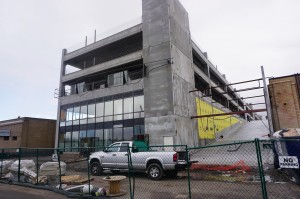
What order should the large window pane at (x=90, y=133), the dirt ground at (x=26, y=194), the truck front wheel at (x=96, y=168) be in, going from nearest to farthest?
the dirt ground at (x=26, y=194)
the truck front wheel at (x=96, y=168)
the large window pane at (x=90, y=133)

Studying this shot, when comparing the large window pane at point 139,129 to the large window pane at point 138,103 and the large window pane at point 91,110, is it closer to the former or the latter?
the large window pane at point 138,103

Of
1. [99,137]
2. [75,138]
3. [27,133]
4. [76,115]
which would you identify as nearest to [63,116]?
[76,115]

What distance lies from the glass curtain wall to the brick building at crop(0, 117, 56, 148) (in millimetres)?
8292

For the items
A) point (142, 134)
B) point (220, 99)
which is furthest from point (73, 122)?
point (220, 99)

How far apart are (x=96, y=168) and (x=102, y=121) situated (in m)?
12.2

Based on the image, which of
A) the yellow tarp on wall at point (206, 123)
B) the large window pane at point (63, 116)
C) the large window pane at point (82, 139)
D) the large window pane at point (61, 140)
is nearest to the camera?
the yellow tarp on wall at point (206, 123)

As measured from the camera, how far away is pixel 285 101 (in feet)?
61.0

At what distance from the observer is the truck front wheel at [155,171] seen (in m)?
10.8

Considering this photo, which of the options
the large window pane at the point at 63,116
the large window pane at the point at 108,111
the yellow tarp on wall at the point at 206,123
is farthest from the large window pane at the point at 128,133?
the large window pane at the point at 63,116

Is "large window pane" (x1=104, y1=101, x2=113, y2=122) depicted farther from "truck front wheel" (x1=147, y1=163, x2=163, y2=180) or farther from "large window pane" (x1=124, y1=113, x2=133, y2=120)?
"truck front wheel" (x1=147, y1=163, x2=163, y2=180)

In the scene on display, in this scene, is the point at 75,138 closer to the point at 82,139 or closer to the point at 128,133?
the point at 82,139

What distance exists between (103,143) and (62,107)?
365 inches

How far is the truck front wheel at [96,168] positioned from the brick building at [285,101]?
1485 centimetres

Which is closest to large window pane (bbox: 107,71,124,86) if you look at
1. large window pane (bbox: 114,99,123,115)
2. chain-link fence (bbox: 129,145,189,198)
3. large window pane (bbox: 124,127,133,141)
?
large window pane (bbox: 114,99,123,115)
